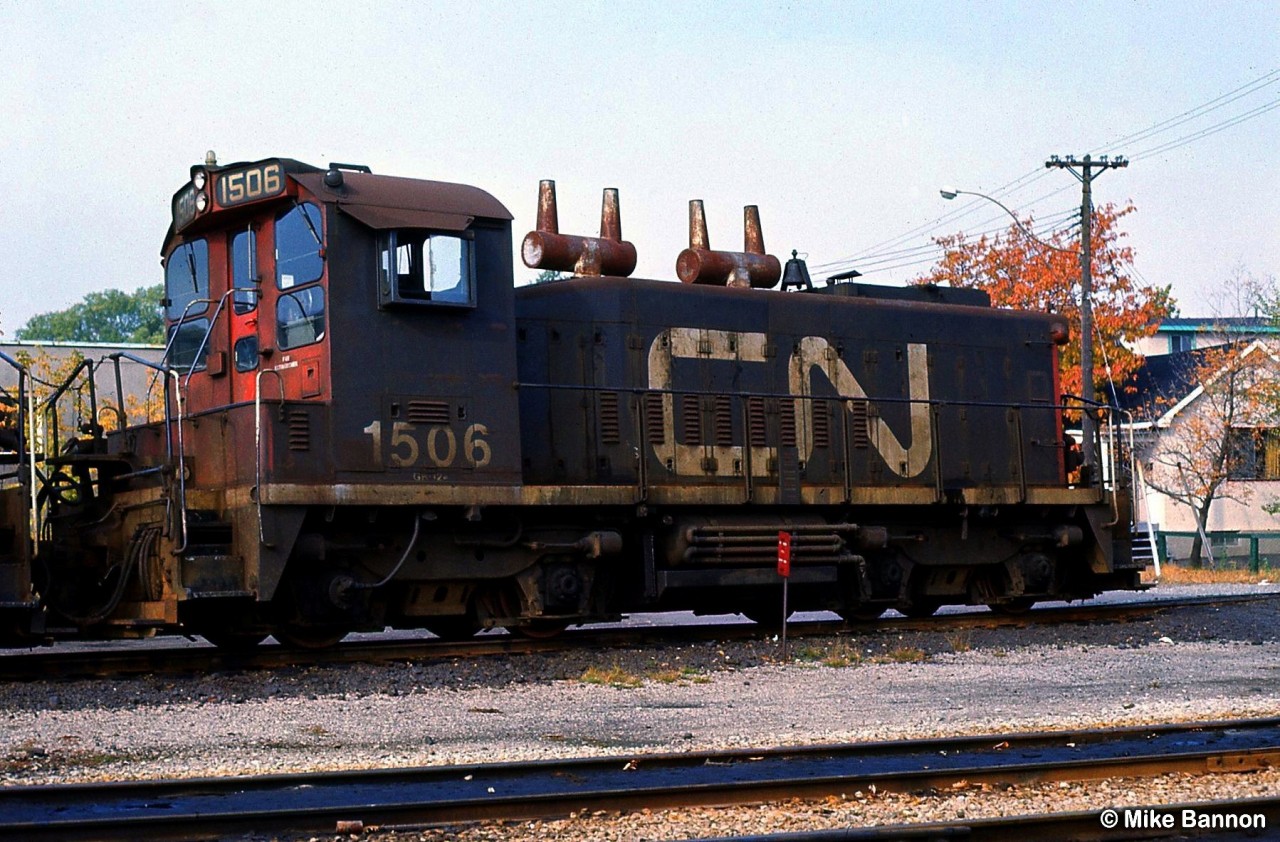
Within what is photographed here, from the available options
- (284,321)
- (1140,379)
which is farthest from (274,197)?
(1140,379)

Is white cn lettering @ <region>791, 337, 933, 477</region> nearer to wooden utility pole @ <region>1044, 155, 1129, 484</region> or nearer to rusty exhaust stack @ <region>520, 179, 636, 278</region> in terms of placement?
rusty exhaust stack @ <region>520, 179, 636, 278</region>

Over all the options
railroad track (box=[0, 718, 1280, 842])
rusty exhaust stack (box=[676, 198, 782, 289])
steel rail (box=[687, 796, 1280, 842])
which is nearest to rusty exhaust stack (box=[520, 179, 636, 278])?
rusty exhaust stack (box=[676, 198, 782, 289])

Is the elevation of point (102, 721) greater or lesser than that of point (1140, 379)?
lesser

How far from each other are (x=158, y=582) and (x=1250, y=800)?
8.02m

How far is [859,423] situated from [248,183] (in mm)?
6672

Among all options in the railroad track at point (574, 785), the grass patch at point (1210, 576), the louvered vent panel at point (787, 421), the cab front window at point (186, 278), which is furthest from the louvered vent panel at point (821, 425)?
the grass patch at point (1210, 576)

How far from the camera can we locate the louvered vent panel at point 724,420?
1434 cm

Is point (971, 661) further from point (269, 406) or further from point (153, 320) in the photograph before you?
point (153, 320)

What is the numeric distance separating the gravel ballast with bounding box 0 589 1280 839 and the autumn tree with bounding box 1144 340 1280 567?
24.6 metres

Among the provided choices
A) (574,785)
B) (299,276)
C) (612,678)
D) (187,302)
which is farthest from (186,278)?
(574,785)

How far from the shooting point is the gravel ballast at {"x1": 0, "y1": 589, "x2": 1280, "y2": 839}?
680cm

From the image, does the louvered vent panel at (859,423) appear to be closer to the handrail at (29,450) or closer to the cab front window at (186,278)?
the cab front window at (186,278)

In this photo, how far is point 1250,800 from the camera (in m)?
6.00

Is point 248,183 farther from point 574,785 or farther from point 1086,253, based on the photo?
point 1086,253
